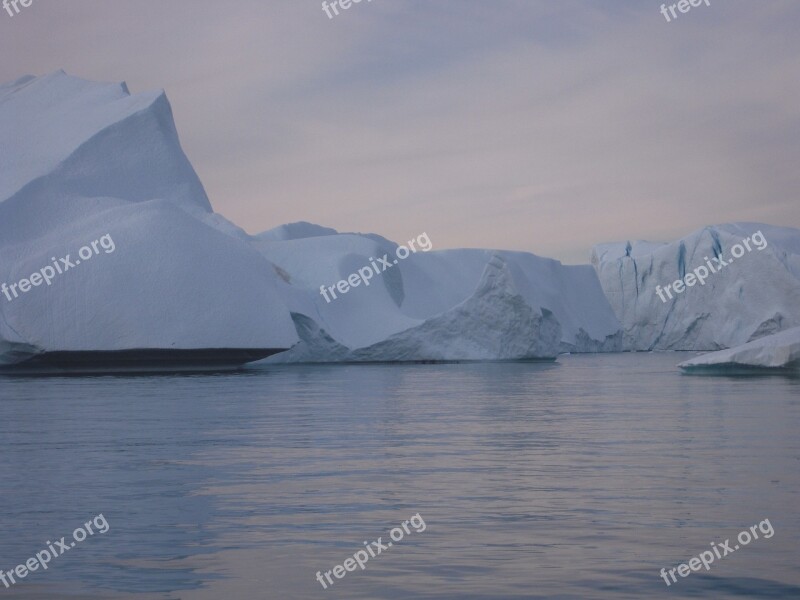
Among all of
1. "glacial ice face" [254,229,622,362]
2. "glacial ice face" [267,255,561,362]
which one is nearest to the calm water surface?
"glacial ice face" [267,255,561,362]

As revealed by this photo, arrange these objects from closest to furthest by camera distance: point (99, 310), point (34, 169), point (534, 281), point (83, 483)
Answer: point (83, 483) → point (99, 310) → point (34, 169) → point (534, 281)

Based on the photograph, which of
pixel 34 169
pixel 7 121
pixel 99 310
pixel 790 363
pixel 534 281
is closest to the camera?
pixel 790 363

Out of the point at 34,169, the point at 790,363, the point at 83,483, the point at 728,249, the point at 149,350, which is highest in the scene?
the point at 34,169

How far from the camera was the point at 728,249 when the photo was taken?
5191 centimetres

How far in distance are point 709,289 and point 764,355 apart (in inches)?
1307

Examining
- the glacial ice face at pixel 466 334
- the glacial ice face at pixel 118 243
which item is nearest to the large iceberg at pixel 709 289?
the glacial ice face at pixel 466 334

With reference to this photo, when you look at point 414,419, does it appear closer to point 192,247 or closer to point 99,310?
point 99,310

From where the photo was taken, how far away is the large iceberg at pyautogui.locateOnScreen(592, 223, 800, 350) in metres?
48.9

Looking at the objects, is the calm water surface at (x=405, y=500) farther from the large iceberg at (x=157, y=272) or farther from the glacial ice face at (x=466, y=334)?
the glacial ice face at (x=466, y=334)

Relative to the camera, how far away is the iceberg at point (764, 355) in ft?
65.1

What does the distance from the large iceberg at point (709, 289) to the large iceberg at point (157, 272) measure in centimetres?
1046

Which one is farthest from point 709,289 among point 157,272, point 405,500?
point 405,500

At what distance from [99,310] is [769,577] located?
22040 millimetres

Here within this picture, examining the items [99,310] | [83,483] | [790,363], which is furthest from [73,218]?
[83,483]
